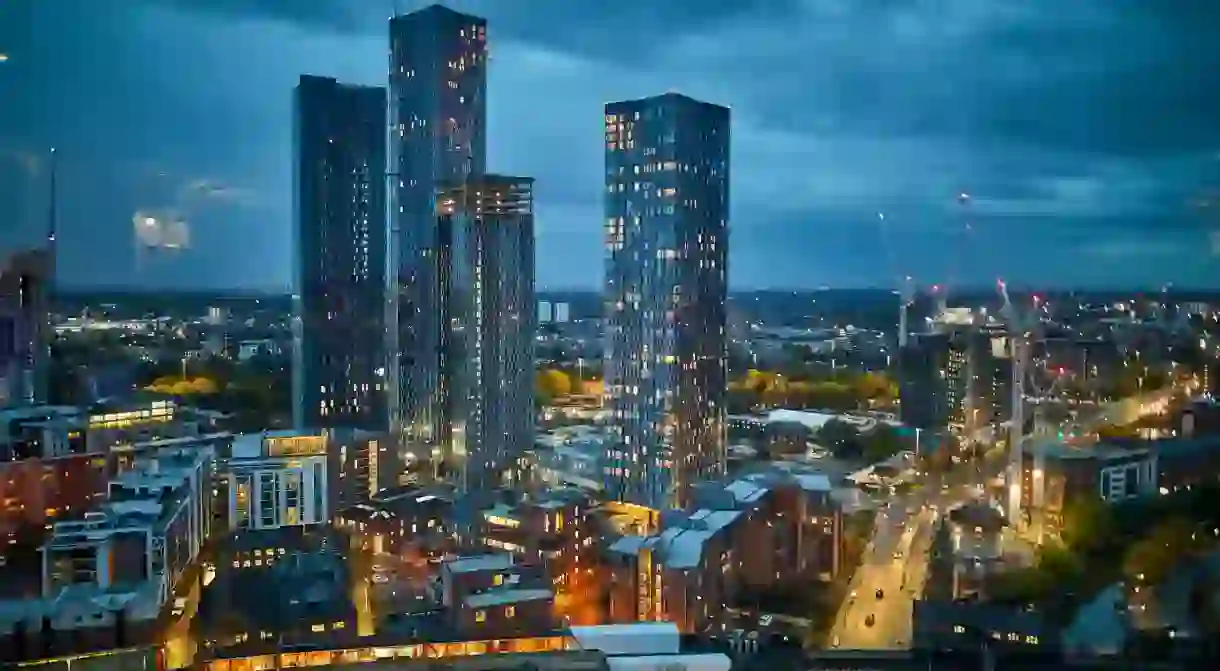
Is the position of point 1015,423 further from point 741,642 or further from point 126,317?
point 126,317

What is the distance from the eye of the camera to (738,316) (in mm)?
6422

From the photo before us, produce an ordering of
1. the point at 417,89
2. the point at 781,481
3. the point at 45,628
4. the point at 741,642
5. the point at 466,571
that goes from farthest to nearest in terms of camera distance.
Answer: the point at 417,89, the point at 781,481, the point at 466,571, the point at 741,642, the point at 45,628

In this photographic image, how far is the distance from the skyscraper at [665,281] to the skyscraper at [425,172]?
5.21 feet

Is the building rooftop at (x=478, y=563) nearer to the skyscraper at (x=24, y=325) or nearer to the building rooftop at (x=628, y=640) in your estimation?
the building rooftop at (x=628, y=640)

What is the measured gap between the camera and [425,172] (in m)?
8.48

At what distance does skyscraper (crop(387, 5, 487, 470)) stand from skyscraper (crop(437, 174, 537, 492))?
11cm

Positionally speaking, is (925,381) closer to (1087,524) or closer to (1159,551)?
(1087,524)

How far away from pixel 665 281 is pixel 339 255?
281 cm

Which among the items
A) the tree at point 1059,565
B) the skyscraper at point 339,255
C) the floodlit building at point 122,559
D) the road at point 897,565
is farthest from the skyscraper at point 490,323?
the tree at point 1059,565

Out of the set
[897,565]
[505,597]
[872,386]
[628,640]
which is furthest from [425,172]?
[628,640]

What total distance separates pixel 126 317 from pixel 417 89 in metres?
4.03

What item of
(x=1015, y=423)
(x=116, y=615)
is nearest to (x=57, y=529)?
(x=116, y=615)

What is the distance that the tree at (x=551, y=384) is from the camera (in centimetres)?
709

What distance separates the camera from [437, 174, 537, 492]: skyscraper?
715 centimetres
